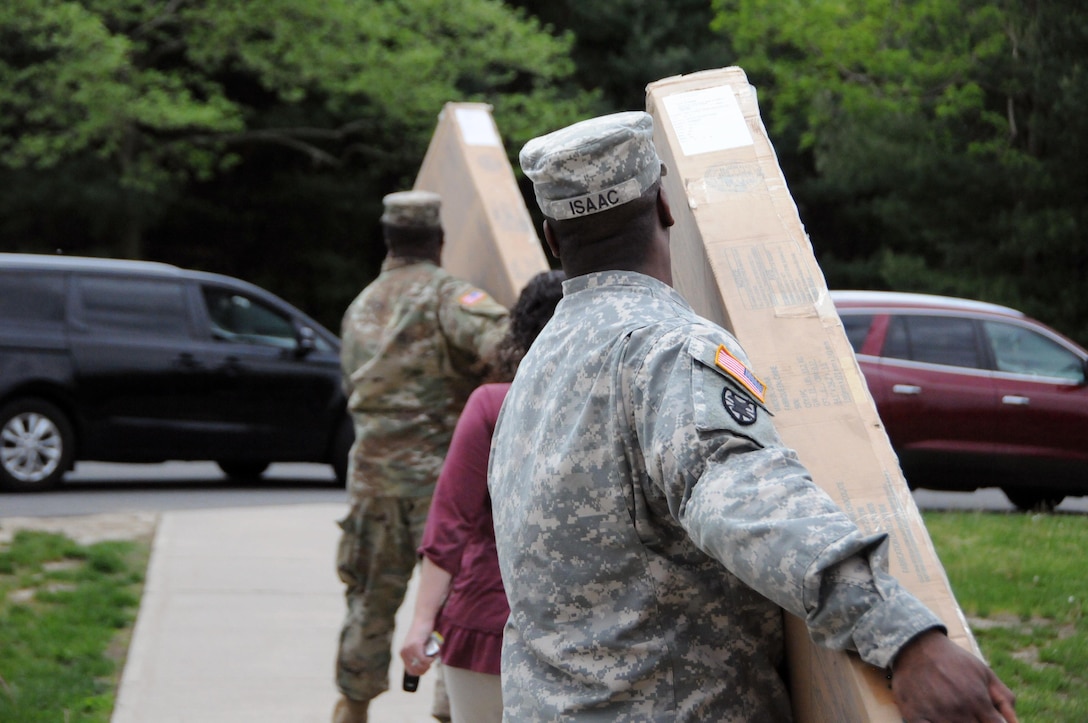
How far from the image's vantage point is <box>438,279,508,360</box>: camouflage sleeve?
4.26 metres

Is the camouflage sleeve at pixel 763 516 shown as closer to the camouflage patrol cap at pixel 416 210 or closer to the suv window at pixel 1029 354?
the camouflage patrol cap at pixel 416 210

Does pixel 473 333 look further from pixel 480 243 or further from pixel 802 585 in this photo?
pixel 802 585

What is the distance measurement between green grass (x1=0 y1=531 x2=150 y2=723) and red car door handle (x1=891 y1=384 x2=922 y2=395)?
5776mm

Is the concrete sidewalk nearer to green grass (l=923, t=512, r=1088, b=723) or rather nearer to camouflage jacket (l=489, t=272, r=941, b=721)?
green grass (l=923, t=512, r=1088, b=723)

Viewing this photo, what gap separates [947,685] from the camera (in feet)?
5.23

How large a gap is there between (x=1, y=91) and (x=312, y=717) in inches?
666

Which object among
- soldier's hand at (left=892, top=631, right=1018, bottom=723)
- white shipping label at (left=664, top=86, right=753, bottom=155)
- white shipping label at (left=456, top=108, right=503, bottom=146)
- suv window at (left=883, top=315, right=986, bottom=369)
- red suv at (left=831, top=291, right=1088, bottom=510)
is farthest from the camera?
suv window at (left=883, top=315, right=986, bottom=369)

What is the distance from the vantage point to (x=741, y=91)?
265cm

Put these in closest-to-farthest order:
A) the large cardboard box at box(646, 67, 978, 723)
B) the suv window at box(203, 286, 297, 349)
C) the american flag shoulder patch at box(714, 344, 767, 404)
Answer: the american flag shoulder patch at box(714, 344, 767, 404) → the large cardboard box at box(646, 67, 978, 723) → the suv window at box(203, 286, 297, 349)

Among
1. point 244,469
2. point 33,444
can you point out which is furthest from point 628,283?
point 244,469

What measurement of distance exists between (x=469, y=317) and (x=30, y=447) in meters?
8.09

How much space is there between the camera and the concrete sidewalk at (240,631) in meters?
5.54

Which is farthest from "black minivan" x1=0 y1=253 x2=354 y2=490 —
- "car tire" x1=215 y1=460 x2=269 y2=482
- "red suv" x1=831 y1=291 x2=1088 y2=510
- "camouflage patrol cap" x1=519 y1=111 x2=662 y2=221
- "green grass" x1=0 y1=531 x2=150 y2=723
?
"camouflage patrol cap" x1=519 y1=111 x2=662 y2=221

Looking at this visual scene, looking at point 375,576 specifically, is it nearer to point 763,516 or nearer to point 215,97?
point 763,516
